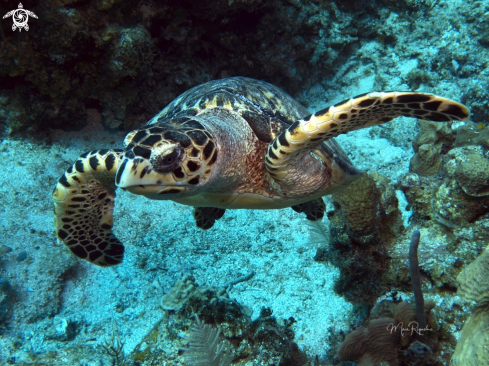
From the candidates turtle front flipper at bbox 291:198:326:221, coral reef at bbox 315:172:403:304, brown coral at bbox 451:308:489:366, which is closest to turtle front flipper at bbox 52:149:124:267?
A: turtle front flipper at bbox 291:198:326:221

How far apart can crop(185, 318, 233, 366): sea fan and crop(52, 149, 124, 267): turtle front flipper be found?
1.26 meters

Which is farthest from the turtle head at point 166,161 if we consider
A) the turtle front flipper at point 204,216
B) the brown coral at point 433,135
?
the brown coral at point 433,135

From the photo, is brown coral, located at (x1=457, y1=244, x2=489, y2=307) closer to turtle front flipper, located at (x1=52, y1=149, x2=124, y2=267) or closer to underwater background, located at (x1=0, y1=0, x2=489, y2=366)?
underwater background, located at (x1=0, y1=0, x2=489, y2=366)

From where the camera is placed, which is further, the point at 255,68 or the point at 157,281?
the point at 255,68

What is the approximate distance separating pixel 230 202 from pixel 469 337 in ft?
6.20

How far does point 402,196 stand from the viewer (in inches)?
144

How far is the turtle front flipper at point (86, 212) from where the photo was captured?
2.52 m

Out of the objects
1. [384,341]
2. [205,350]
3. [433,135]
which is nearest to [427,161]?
[433,135]

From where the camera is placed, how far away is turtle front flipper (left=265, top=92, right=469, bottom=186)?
60.1 inches

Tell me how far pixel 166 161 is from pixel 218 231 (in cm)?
253

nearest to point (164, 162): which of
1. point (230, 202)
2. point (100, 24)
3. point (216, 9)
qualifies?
point (230, 202)

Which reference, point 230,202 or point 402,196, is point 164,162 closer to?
Result: point 230,202

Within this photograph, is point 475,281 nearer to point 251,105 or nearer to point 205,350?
point 205,350

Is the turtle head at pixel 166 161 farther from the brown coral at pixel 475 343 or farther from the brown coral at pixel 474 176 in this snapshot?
the brown coral at pixel 474 176
